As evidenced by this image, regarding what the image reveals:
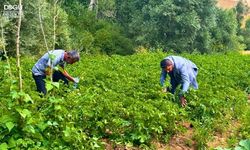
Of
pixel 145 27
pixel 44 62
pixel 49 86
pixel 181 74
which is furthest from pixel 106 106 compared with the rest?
pixel 145 27

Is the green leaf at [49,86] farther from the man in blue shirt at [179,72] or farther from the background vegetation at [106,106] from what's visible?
the man in blue shirt at [179,72]

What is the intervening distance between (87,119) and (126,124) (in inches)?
22.6

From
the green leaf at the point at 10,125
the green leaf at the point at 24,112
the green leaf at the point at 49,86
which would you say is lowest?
the green leaf at the point at 10,125

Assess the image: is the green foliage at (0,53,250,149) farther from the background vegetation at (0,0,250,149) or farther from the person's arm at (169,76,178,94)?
the person's arm at (169,76,178,94)

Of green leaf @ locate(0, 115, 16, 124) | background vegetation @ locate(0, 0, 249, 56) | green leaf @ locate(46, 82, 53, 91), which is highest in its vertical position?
green leaf @ locate(46, 82, 53, 91)

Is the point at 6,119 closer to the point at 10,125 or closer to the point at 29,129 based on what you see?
the point at 10,125

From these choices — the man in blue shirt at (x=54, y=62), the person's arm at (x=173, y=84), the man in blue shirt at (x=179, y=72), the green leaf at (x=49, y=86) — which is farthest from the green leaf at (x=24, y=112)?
the person's arm at (x=173, y=84)

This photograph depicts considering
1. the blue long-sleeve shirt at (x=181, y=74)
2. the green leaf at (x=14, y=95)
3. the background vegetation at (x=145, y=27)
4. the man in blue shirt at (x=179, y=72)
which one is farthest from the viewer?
the background vegetation at (x=145, y=27)

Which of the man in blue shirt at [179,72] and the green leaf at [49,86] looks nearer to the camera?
the green leaf at [49,86]

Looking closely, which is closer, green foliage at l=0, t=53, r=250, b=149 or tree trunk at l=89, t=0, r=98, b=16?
green foliage at l=0, t=53, r=250, b=149

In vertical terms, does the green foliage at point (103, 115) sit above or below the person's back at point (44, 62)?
below

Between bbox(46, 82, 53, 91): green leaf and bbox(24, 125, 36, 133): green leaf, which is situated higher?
bbox(46, 82, 53, 91): green leaf

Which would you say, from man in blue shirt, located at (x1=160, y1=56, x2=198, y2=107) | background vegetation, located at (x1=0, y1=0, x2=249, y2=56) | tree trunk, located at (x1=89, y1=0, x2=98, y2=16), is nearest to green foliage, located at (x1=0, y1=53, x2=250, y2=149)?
man in blue shirt, located at (x1=160, y1=56, x2=198, y2=107)

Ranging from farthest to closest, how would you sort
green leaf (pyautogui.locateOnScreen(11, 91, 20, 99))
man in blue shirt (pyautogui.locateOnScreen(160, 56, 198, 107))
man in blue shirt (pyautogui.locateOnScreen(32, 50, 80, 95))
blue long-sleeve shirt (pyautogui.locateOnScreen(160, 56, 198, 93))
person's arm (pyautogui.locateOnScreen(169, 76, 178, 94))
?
person's arm (pyautogui.locateOnScreen(169, 76, 178, 94))
blue long-sleeve shirt (pyautogui.locateOnScreen(160, 56, 198, 93))
man in blue shirt (pyautogui.locateOnScreen(160, 56, 198, 107))
man in blue shirt (pyautogui.locateOnScreen(32, 50, 80, 95))
green leaf (pyautogui.locateOnScreen(11, 91, 20, 99))
